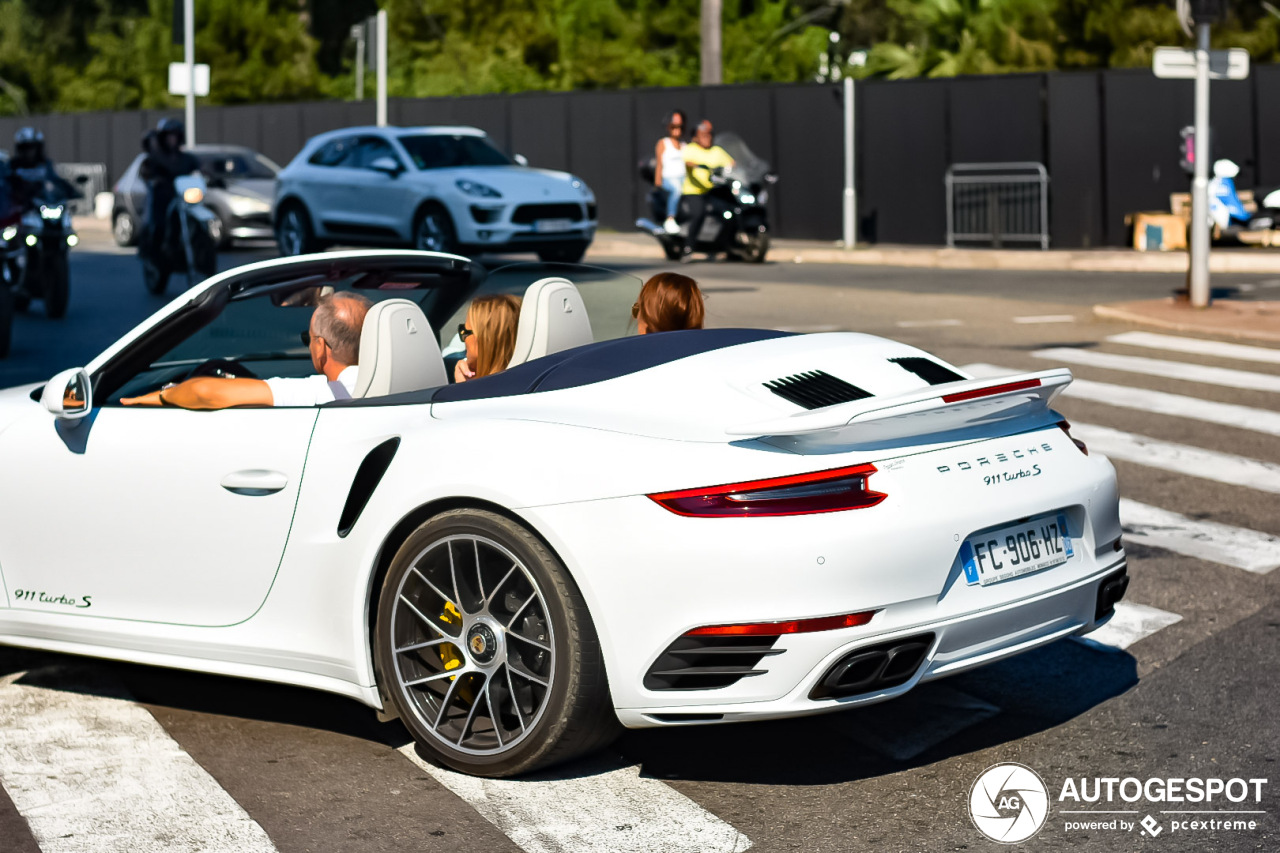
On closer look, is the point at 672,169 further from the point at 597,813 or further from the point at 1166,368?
the point at 597,813

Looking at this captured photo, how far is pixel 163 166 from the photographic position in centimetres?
1841

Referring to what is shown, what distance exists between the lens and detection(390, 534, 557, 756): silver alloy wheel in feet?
15.3

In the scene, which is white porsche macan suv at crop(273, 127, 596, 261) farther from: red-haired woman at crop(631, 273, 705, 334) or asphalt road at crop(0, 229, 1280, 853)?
red-haired woman at crop(631, 273, 705, 334)

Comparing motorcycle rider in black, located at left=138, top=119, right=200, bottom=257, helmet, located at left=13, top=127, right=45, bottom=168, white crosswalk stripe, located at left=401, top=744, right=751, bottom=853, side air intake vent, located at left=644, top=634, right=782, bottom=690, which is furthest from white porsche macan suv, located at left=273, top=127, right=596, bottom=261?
side air intake vent, located at left=644, top=634, right=782, bottom=690

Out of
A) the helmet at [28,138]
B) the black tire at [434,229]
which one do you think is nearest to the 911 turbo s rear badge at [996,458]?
the helmet at [28,138]

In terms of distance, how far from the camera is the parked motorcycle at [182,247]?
734 inches

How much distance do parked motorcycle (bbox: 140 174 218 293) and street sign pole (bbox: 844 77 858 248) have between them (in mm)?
11779

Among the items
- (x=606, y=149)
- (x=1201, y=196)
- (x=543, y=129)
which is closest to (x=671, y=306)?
(x=1201, y=196)

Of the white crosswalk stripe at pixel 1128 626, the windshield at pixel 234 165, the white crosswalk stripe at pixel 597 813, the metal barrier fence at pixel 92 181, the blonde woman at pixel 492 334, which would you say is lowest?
the white crosswalk stripe at pixel 597 813

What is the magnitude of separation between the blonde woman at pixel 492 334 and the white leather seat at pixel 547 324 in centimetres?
4

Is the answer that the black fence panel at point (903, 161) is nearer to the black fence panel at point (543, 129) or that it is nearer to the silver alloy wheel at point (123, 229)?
the black fence panel at point (543, 129)

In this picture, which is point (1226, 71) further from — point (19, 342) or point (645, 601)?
point (645, 601)

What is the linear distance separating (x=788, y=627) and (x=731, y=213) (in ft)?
64.1

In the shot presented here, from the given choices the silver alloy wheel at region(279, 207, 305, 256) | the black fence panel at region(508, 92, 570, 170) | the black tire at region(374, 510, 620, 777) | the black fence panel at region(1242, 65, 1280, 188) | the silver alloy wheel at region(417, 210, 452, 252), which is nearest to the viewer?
the black tire at region(374, 510, 620, 777)
